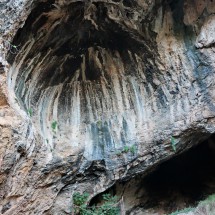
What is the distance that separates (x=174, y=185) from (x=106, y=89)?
3.05 metres

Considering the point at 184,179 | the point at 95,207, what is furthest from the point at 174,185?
the point at 95,207

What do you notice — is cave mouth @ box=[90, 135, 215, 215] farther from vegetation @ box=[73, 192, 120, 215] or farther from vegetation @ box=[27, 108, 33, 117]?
vegetation @ box=[27, 108, 33, 117]

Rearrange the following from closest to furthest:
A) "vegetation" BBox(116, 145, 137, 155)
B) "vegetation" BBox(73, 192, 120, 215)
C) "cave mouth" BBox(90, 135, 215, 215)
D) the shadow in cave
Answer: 1. "vegetation" BBox(73, 192, 120, 215)
2. "vegetation" BBox(116, 145, 137, 155)
3. "cave mouth" BBox(90, 135, 215, 215)
4. the shadow in cave

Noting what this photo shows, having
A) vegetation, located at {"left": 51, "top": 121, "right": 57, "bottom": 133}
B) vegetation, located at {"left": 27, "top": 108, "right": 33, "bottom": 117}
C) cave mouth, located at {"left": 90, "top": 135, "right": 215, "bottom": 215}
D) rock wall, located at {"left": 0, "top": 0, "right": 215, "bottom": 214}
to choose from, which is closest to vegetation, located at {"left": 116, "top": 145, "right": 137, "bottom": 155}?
rock wall, located at {"left": 0, "top": 0, "right": 215, "bottom": 214}

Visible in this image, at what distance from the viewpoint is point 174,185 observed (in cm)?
793

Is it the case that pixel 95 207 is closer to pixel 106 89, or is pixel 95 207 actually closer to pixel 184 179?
pixel 106 89

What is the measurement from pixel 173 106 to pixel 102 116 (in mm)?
1348

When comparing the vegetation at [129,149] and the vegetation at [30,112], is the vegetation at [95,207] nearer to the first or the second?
the vegetation at [129,149]

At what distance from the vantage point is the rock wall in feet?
18.0

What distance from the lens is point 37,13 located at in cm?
519

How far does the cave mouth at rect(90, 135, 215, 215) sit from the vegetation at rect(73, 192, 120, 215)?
24cm

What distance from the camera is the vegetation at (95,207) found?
6055 millimetres

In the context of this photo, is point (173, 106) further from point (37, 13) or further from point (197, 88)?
point (37, 13)

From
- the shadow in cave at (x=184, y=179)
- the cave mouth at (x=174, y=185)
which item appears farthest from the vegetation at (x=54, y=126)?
the shadow in cave at (x=184, y=179)
